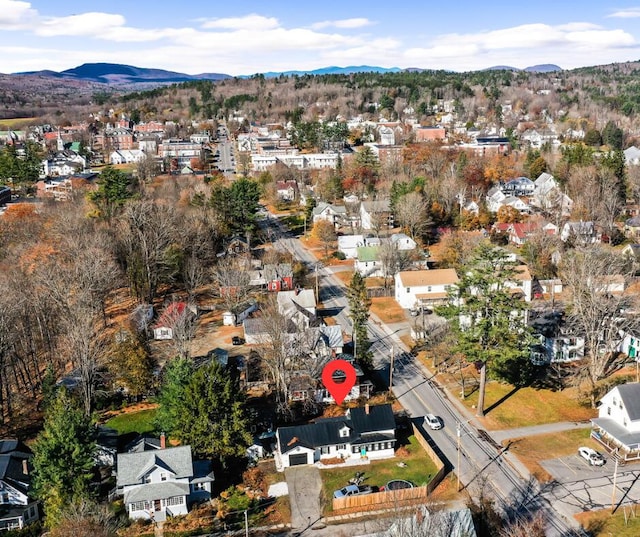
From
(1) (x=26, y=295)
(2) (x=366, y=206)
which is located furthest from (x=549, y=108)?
(1) (x=26, y=295)

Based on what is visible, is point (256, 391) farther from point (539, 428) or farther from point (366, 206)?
point (366, 206)

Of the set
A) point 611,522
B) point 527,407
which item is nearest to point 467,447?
point 527,407

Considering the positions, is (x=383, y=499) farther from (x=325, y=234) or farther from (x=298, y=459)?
(x=325, y=234)

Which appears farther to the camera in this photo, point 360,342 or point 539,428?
point 360,342

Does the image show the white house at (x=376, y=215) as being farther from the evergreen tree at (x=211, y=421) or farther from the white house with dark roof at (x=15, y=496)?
the white house with dark roof at (x=15, y=496)

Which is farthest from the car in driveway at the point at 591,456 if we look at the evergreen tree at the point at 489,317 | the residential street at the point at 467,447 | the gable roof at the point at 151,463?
the gable roof at the point at 151,463
